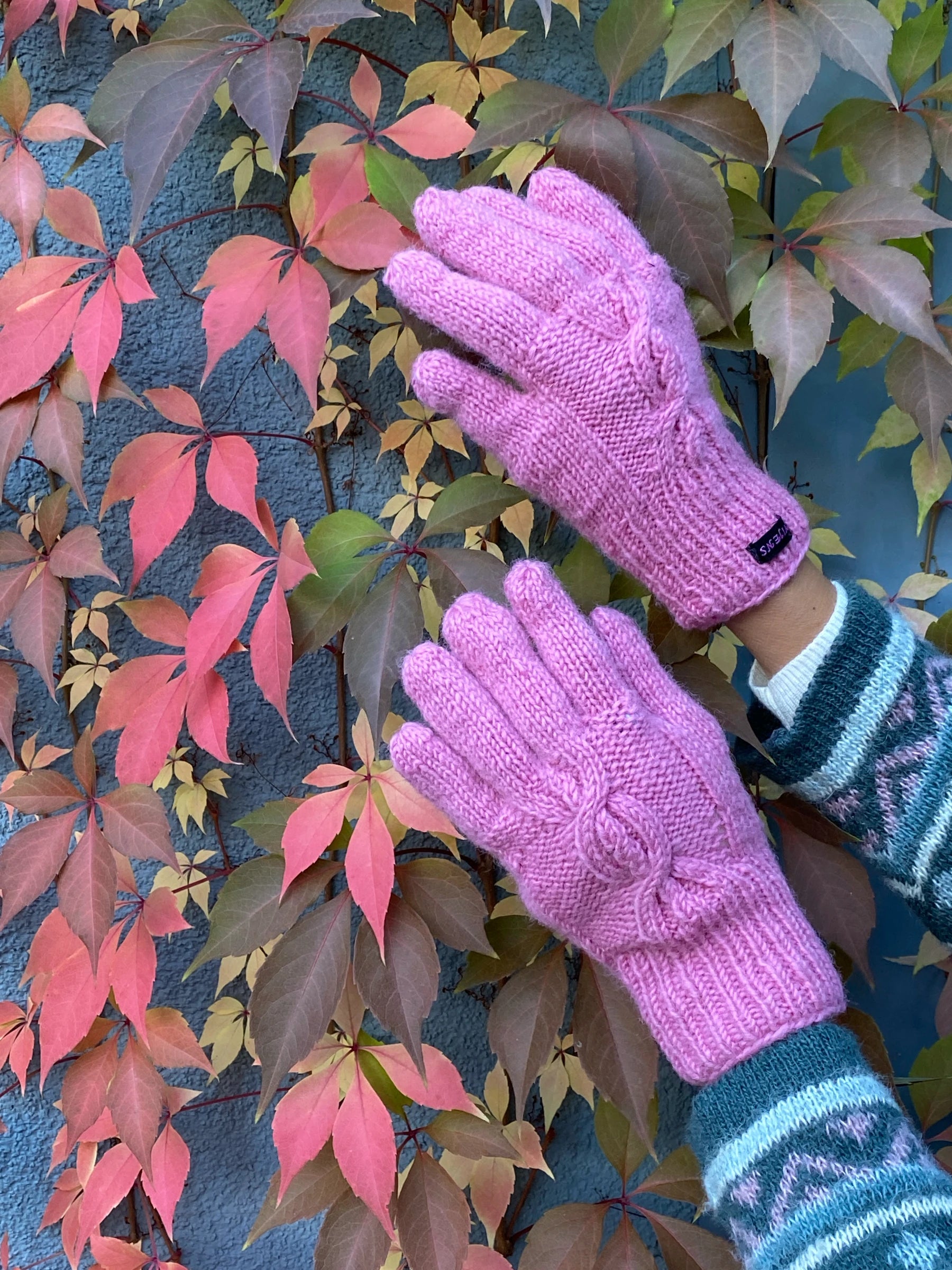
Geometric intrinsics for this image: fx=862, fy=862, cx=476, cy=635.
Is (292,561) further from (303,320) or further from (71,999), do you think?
(71,999)

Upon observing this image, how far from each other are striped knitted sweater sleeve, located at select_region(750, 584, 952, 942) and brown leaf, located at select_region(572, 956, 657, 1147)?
26 centimetres

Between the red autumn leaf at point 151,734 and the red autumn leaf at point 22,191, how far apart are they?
0.39 meters

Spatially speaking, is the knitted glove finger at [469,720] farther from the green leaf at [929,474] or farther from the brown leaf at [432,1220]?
the green leaf at [929,474]

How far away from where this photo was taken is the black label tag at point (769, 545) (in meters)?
0.63

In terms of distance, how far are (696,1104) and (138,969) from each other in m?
0.51

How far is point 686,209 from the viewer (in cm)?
65

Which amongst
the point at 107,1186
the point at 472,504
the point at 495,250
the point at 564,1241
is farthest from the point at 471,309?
the point at 107,1186

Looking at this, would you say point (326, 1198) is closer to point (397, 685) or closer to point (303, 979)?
point (303, 979)

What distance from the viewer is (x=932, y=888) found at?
66 cm

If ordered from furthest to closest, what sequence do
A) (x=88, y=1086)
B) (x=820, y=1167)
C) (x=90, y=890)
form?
(x=88, y=1086), (x=90, y=890), (x=820, y=1167)

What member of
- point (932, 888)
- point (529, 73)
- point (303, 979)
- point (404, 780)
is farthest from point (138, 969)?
point (529, 73)

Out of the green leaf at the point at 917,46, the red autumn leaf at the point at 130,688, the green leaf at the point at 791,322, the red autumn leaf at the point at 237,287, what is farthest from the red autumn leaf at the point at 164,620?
the green leaf at the point at 917,46

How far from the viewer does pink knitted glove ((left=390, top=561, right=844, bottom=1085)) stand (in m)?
0.60

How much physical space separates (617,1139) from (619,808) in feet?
1.53
